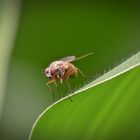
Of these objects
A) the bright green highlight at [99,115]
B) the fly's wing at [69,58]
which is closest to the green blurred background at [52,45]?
the fly's wing at [69,58]

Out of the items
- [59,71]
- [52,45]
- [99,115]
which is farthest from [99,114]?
[52,45]

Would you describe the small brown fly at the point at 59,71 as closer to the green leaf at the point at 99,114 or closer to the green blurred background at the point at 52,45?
the green blurred background at the point at 52,45

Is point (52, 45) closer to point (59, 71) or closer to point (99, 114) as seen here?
point (59, 71)

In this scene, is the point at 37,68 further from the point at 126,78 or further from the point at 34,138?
the point at 126,78

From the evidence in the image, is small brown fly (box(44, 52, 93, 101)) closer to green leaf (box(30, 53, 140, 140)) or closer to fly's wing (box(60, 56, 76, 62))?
fly's wing (box(60, 56, 76, 62))

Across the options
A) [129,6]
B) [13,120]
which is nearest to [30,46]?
[13,120]

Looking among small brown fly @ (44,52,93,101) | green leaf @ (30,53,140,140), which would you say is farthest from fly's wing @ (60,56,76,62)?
green leaf @ (30,53,140,140)
